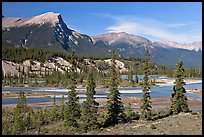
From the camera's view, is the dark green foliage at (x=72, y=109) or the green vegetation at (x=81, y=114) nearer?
the green vegetation at (x=81, y=114)

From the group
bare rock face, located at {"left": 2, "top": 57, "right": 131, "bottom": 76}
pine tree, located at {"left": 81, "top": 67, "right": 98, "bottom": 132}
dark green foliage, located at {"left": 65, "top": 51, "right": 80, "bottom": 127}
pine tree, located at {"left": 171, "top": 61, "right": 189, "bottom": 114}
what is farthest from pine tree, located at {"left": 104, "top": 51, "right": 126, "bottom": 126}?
bare rock face, located at {"left": 2, "top": 57, "right": 131, "bottom": 76}

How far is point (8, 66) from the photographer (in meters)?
166

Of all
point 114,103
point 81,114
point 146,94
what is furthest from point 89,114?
point 146,94

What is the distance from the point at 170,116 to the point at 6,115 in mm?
24379

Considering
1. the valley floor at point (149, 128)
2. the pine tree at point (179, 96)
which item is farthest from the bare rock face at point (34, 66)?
the valley floor at point (149, 128)

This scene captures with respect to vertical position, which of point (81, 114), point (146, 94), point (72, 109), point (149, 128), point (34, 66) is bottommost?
point (149, 128)

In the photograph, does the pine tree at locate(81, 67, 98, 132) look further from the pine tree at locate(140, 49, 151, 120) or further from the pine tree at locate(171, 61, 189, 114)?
the pine tree at locate(171, 61, 189, 114)

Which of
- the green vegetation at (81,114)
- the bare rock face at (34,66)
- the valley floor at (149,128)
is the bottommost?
the valley floor at (149,128)

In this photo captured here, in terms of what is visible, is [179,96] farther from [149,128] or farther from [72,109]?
[72,109]

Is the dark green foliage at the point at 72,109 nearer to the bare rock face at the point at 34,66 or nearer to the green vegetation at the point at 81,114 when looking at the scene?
the green vegetation at the point at 81,114

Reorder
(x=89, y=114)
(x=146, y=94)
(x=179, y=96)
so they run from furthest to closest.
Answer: (x=179, y=96), (x=146, y=94), (x=89, y=114)

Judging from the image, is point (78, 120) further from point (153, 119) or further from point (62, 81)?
point (62, 81)

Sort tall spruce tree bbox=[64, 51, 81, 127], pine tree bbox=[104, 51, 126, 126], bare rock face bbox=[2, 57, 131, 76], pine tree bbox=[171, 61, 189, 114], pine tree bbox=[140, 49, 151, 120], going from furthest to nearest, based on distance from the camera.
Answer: bare rock face bbox=[2, 57, 131, 76] < pine tree bbox=[171, 61, 189, 114] < pine tree bbox=[140, 49, 151, 120] < pine tree bbox=[104, 51, 126, 126] < tall spruce tree bbox=[64, 51, 81, 127]

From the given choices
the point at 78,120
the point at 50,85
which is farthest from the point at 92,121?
the point at 50,85
